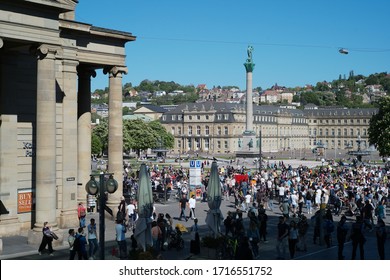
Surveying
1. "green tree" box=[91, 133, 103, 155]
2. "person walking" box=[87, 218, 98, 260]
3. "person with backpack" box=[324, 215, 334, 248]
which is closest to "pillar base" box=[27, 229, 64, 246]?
"person walking" box=[87, 218, 98, 260]

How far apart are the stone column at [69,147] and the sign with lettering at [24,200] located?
6.03 ft

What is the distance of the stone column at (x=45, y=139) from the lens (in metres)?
22.3

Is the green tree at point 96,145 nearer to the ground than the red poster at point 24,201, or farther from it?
farther from it

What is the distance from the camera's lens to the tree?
7162 centimetres

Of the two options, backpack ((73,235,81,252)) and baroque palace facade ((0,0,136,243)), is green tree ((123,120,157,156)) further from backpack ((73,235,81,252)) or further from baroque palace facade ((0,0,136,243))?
backpack ((73,235,81,252))

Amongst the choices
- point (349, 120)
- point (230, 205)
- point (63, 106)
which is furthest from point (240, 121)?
point (63, 106)

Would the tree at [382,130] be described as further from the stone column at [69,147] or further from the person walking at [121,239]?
the person walking at [121,239]

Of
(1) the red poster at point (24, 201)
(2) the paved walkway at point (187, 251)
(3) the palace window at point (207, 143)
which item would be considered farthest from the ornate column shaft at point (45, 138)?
(3) the palace window at point (207, 143)

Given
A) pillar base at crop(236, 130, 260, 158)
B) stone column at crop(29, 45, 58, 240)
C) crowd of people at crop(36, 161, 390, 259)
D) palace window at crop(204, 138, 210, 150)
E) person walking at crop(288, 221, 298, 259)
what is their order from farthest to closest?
palace window at crop(204, 138, 210, 150)
pillar base at crop(236, 130, 260, 158)
stone column at crop(29, 45, 58, 240)
person walking at crop(288, 221, 298, 259)
crowd of people at crop(36, 161, 390, 259)

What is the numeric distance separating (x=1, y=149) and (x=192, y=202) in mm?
10648

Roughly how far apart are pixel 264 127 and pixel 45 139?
487ft

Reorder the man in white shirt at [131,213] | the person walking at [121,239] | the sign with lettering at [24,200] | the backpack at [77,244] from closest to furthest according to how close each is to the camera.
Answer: the backpack at [77,244], the person walking at [121,239], the sign with lettering at [24,200], the man in white shirt at [131,213]

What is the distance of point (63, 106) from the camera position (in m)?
26.8
